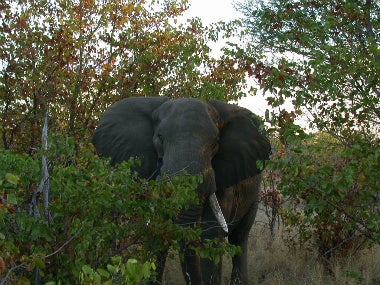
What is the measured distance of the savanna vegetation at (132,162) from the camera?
13.3ft

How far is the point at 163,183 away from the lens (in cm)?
457

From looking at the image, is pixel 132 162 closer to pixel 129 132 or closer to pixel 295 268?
pixel 129 132

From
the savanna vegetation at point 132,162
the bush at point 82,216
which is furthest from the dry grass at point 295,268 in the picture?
the bush at point 82,216

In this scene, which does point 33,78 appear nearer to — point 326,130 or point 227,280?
point 227,280

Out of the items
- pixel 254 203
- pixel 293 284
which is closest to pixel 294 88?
pixel 293 284

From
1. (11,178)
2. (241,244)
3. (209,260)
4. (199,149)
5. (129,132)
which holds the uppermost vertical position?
(129,132)

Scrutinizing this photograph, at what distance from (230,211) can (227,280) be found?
1.25 metres

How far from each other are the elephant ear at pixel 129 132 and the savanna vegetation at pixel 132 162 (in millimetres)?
382

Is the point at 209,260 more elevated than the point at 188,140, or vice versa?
the point at 188,140

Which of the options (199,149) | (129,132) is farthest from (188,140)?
(129,132)

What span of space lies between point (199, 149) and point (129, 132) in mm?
1156

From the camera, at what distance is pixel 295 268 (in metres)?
8.25

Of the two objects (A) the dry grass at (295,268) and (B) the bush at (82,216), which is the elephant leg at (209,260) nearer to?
(A) the dry grass at (295,268)

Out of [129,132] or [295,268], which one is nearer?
[129,132]
